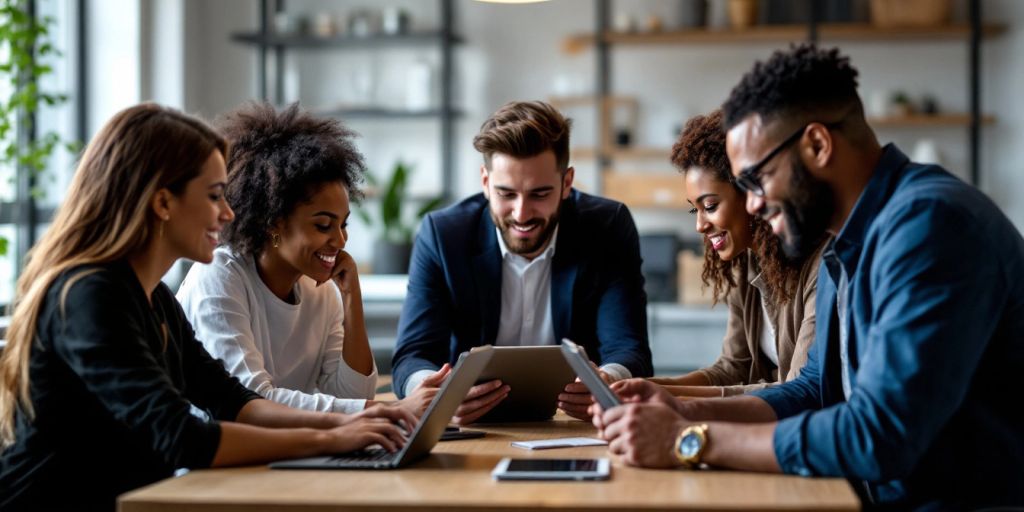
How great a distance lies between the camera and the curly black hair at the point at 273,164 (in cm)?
235

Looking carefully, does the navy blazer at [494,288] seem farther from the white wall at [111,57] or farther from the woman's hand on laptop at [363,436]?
the white wall at [111,57]

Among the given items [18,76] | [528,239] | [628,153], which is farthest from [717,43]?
[528,239]

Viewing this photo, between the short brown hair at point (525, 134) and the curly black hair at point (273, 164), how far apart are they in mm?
343

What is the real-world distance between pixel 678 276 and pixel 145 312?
4222 millimetres

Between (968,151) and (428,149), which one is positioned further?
(428,149)

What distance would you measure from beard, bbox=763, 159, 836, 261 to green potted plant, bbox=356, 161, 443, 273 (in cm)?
433

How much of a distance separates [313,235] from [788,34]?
416 centimetres

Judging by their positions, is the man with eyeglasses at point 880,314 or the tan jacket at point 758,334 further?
the tan jacket at point 758,334

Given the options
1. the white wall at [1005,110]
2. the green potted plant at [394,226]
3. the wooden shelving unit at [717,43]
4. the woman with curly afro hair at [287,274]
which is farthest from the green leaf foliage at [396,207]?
the woman with curly afro hair at [287,274]

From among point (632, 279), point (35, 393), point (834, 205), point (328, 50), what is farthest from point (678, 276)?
point (35, 393)

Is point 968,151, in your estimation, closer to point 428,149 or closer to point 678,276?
point 678,276

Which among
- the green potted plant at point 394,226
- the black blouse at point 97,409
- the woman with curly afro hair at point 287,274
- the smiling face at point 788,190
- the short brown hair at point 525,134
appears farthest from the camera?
the green potted plant at point 394,226

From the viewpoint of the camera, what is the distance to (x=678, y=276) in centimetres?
566

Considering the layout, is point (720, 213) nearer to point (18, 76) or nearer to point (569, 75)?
point (18, 76)
